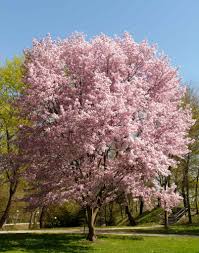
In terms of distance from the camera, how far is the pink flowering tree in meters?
24.8

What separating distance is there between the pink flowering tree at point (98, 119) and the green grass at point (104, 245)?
6.25 feet

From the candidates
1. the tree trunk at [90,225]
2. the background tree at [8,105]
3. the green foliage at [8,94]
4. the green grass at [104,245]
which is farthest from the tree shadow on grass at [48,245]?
the green foliage at [8,94]

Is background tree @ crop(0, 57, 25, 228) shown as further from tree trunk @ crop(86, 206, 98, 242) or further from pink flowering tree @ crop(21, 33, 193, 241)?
tree trunk @ crop(86, 206, 98, 242)

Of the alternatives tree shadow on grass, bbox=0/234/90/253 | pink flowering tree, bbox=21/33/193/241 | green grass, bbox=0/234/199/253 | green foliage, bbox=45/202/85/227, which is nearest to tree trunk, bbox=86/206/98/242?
pink flowering tree, bbox=21/33/193/241

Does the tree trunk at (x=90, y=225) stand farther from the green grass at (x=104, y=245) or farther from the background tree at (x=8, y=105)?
the background tree at (x=8, y=105)

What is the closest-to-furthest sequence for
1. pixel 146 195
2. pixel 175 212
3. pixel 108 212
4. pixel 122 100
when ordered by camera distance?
1. pixel 122 100
2. pixel 146 195
3. pixel 175 212
4. pixel 108 212

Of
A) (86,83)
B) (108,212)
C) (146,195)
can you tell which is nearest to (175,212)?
(108,212)

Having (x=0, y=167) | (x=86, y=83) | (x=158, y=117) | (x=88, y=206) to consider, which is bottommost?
(x=88, y=206)

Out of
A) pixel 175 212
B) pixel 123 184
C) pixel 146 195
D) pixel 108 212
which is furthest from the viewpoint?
pixel 108 212

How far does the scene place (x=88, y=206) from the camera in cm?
2756

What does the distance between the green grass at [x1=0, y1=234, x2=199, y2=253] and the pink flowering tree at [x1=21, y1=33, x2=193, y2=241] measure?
1904 mm

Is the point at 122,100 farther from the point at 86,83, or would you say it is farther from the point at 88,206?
the point at 88,206

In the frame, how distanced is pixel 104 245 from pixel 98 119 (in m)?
7.65

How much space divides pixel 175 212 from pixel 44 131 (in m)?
35.7
